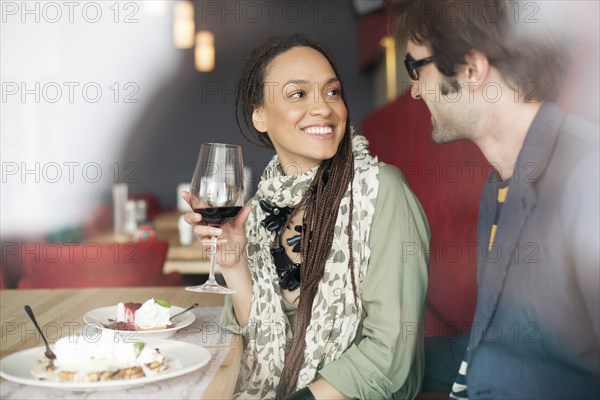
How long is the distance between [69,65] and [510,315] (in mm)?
6757

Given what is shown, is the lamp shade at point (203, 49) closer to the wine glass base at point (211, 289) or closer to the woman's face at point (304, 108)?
the woman's face at point (304, 108)

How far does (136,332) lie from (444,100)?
33.0 inches

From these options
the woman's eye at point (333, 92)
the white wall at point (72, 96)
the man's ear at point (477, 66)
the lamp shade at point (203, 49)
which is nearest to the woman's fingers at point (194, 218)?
the woman's eye at point (333, 92)

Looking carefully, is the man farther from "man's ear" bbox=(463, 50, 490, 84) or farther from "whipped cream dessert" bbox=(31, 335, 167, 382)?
"whipped cream dessert" bbox=(31, 335, 167, 382)

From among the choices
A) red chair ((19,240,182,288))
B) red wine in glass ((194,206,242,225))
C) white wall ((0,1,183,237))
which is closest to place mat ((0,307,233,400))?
red wine in glass ((194,206,242,225))

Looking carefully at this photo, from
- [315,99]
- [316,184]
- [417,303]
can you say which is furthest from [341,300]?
[315,99]

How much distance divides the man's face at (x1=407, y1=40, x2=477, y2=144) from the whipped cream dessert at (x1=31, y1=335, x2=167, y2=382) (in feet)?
2.76

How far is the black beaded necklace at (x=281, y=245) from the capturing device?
1675 millimetres

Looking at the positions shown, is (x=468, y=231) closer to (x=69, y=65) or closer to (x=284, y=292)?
(x=284, y=292)

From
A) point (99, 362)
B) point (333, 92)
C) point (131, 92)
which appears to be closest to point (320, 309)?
point (333, 92)

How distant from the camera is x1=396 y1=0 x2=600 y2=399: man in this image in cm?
120

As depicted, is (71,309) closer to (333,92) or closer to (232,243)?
(232,243)

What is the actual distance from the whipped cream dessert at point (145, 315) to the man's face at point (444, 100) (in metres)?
0.74

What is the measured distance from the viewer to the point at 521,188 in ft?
4.33
